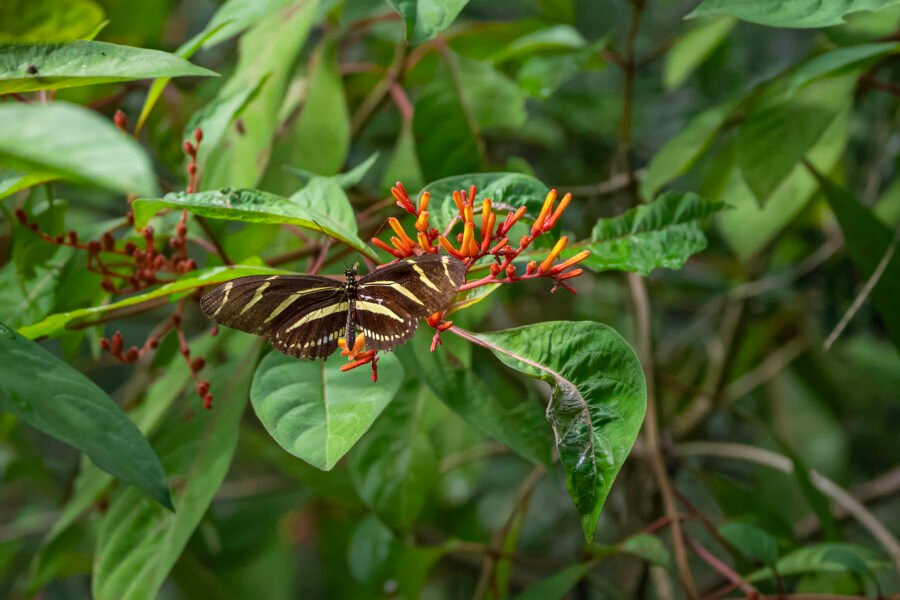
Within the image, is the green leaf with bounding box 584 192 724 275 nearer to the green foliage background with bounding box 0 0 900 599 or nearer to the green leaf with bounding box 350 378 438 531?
the green foliage background with bounding box 0 0 900 599

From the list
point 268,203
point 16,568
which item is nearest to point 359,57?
point 16,568

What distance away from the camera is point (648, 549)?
830mm

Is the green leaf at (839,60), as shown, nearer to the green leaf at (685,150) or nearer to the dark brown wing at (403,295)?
the green leaf at (685,150)

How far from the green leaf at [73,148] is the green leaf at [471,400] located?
1.12 ft

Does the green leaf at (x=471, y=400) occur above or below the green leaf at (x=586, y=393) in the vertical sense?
below

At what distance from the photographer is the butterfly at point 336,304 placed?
536 millimetres

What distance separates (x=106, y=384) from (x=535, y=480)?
118 centimetres

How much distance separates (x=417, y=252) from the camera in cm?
58

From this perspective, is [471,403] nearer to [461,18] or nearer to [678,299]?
[461,18]

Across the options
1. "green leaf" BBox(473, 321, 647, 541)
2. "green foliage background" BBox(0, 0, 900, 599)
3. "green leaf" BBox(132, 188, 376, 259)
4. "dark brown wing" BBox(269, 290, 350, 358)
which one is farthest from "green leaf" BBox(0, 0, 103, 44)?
"green leaf" BBox(473, 321, 647, 541)

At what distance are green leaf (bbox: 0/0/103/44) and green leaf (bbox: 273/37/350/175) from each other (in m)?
0.28

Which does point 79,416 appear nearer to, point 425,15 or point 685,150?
point 425,15

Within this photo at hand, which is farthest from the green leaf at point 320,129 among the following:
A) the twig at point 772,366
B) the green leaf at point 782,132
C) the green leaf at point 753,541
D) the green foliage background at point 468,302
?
the twig at point 772,366

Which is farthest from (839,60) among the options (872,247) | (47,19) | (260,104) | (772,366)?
(772,366)
